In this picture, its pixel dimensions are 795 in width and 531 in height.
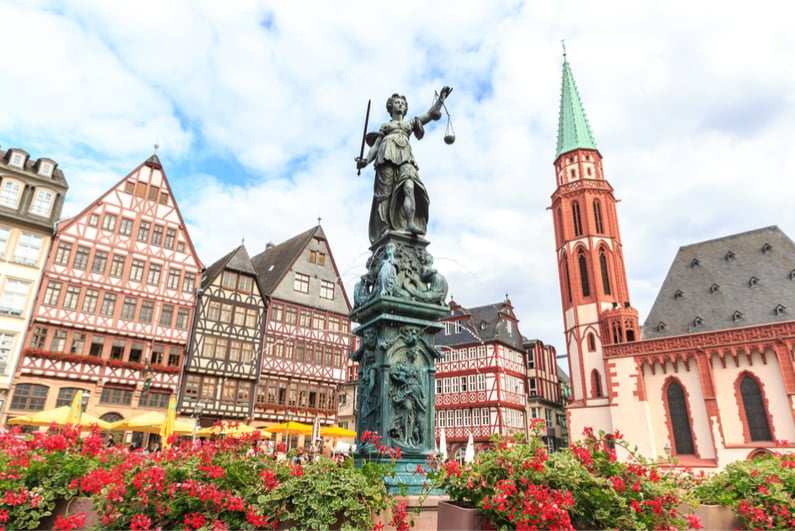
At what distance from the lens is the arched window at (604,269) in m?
39.8

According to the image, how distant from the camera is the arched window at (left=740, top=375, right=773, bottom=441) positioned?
28875 mm

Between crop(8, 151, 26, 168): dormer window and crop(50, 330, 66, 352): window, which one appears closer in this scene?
crop(50, 330, 66, 352): window

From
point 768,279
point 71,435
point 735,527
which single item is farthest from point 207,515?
point 768,279

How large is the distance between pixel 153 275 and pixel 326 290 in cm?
1071

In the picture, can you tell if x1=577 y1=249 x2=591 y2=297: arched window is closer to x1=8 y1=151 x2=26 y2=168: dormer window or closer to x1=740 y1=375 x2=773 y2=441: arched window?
x1=740 y1=375 x2=773 y2=441: arched window

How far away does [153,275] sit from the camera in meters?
26.0

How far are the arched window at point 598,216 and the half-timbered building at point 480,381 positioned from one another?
1002cm

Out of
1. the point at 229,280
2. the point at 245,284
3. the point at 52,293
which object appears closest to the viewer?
the point at 52,293

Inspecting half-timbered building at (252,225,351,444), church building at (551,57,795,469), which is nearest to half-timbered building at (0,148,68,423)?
half-timbered building at (252,225,351,444)

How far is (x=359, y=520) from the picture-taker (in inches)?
134

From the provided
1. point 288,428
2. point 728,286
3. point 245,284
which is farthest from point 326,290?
point 728,286

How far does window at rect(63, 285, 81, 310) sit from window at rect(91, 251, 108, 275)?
117 cm

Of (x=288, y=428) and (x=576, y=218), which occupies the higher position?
(x=576, y=218)

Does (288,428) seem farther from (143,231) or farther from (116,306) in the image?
(143,231)
